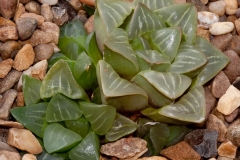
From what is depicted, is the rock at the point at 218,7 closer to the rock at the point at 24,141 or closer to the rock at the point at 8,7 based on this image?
the rock at the point at 8,7

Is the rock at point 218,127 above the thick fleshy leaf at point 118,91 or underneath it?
underneath

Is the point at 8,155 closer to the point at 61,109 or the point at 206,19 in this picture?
the point at 61,109

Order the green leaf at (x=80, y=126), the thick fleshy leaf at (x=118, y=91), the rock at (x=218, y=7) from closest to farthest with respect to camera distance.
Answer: the thick fleshy leaf at (x=118, y=91) → the green leaf at (x=80, y=126) → the rock at (x=218, y=7)

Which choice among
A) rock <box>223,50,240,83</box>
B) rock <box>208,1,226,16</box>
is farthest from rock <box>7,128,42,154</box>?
rock <box>208,1,226,16</box>

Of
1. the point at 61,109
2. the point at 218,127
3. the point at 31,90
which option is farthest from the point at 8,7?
the point at 218,127

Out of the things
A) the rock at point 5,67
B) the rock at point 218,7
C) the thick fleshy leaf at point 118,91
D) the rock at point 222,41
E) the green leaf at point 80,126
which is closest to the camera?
the thick fleshy leaf at point 118,91

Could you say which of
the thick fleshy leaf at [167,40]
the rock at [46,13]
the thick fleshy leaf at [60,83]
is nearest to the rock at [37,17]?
the rock at [46,13]

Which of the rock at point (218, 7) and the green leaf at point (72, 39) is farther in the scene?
the rock at point (218, 7)
